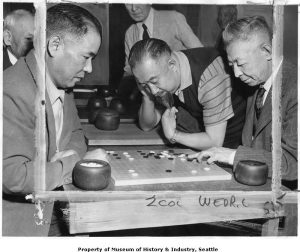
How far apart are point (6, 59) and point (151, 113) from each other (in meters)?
0.98

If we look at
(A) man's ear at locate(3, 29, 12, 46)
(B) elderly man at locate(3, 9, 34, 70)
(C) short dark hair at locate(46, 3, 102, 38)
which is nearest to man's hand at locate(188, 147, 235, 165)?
(C) short dark hair at locate(46, 3, 102, 38)

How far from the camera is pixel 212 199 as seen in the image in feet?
4.62

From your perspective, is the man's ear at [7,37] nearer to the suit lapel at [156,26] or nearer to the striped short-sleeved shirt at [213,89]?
the striped short-sleeved shirt at [213,89]

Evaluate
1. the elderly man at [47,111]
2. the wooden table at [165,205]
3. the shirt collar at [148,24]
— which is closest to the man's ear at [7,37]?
the elderly man at [47,111]

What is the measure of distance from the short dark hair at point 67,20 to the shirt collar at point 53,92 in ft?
0.86

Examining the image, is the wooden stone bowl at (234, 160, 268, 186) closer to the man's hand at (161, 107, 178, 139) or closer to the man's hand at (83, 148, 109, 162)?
the man's hand at (83, 148, 109, 162)

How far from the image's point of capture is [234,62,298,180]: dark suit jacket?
5.45 feet

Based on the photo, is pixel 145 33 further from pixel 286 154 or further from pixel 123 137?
pixel 286 154

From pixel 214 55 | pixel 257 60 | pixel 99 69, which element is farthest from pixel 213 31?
pixel 257 60

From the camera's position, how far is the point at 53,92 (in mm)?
1929

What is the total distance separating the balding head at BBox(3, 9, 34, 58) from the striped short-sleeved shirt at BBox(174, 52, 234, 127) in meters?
0.94

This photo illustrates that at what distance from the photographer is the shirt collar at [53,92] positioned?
1885mm

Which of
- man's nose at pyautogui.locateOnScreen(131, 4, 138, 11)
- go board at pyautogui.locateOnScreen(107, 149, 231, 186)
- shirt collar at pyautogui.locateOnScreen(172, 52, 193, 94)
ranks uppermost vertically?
man's nose at pyautogui.locateOnScreen(131, 4, 138, 11)

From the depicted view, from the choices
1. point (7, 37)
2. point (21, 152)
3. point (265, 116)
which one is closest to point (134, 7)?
point (7, 37)
